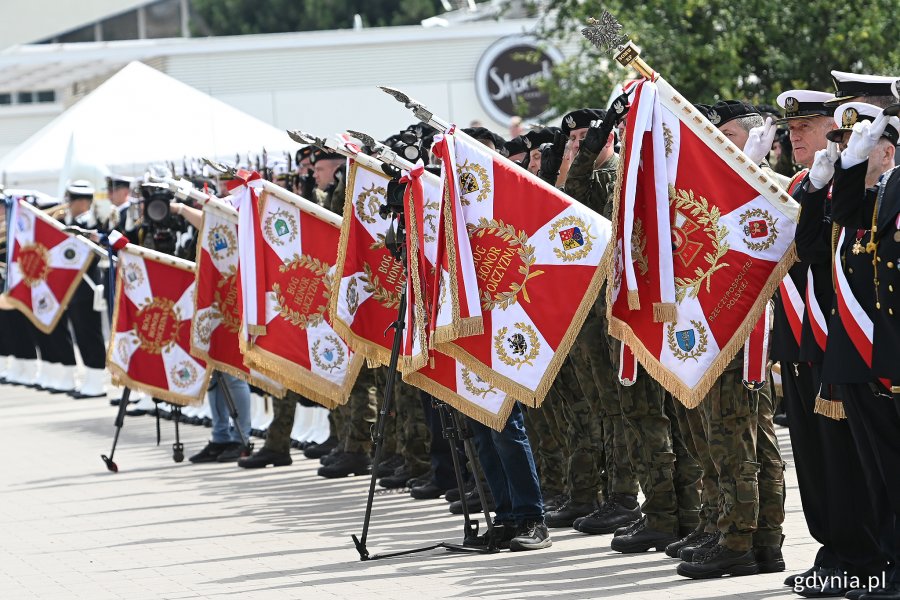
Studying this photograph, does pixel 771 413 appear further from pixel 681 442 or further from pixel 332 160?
pixel 332 160

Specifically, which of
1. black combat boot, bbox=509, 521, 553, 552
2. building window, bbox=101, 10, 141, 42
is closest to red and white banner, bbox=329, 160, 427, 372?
black combat boot, bbox=509, 521, 553, 552

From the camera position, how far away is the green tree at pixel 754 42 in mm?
18938

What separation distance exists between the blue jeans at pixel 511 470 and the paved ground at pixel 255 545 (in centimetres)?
23

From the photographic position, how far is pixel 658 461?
8008 millimetres

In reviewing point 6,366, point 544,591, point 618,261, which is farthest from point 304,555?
point 6,366

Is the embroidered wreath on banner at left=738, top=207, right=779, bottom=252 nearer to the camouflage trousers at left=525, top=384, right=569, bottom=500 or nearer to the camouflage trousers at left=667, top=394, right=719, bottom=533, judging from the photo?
the camouflage trousers at left=667, top=394, right=719, bottom=533

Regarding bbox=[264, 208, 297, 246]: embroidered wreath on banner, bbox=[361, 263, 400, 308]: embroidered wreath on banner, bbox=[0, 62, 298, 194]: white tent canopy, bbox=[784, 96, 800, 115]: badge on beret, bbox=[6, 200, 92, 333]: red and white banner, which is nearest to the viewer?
bbox=[784, 96, 800, 115]: badge on beret

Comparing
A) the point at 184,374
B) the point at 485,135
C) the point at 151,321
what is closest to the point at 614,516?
the point at 485,135

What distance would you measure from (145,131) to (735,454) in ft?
46.8

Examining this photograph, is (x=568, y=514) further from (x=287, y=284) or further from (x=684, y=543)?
(x=287, y=284)

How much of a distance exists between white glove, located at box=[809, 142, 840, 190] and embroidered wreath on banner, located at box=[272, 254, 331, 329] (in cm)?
506

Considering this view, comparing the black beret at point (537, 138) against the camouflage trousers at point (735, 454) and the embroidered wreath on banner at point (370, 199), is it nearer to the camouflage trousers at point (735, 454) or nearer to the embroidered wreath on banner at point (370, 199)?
the embroidered wreath on banner at point (370, 199)

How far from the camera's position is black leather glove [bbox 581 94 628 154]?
745 centimetres

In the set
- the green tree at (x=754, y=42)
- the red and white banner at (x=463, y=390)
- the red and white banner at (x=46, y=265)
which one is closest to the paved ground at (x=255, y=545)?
the red and white banner at (x=463, y=390)
